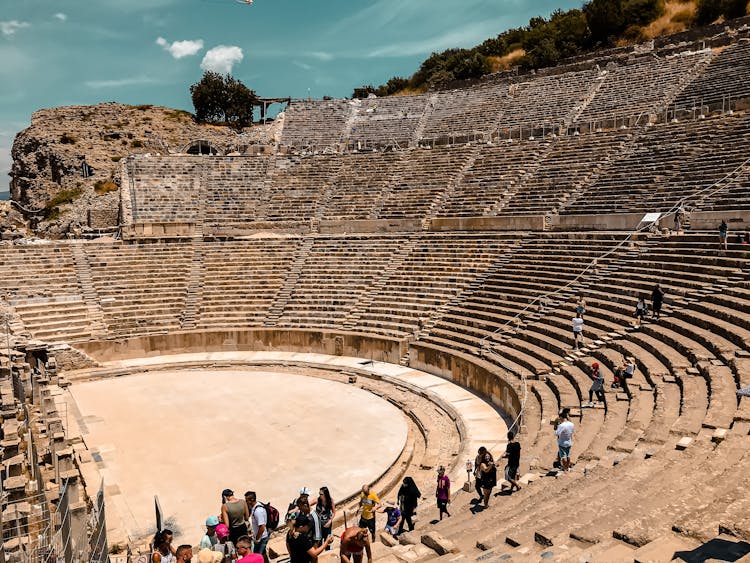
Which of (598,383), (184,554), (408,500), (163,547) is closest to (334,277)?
(598,383)

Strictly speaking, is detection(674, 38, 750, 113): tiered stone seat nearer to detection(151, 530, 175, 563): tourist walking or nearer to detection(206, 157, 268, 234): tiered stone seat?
detection(206, 157, 268, 234): tiered stone seat

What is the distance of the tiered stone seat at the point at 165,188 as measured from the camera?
1218 inches

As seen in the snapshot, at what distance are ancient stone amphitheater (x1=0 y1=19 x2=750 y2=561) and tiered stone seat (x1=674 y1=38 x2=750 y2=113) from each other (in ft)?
0.54

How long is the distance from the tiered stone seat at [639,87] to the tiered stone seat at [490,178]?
403 cm

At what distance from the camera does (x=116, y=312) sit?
926 inches

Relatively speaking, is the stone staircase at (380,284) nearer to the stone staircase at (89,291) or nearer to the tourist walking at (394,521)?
the stone staircase at (89,291)

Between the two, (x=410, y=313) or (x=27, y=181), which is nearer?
(x=410, y=313)

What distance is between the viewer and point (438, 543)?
6.58 m

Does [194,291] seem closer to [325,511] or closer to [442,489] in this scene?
[442,489]

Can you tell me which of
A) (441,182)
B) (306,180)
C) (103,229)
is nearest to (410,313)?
(441,182)

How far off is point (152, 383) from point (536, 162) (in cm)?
1975

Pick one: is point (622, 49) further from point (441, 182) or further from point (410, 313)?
point (410, 313)

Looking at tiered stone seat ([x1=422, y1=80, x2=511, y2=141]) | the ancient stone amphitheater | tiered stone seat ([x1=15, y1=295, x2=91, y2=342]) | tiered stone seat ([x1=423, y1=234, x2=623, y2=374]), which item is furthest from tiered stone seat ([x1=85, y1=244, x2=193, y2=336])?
tiered stone seat ([x1=422, y1=80, x2=511, y2=141])

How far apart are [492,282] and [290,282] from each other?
884 cm
